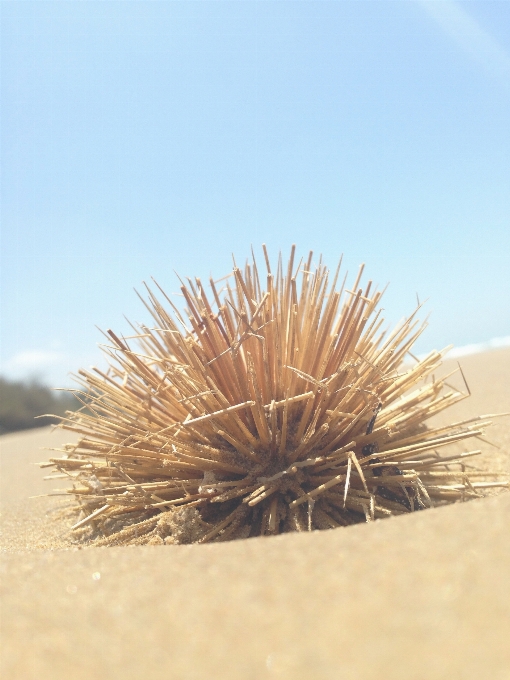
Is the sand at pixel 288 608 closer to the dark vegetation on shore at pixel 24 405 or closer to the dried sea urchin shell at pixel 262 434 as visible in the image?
the dried sea urchin shell at pixel 262 434

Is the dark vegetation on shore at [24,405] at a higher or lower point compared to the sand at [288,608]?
higher

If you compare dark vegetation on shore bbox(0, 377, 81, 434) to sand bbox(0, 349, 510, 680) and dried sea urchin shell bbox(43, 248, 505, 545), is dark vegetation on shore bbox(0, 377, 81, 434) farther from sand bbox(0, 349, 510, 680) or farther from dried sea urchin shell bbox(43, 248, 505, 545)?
sand bbox(0, 349, 510, 680)

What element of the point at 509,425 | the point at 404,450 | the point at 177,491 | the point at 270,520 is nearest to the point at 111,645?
the point at 270,520

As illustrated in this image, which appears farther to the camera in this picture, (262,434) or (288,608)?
(262,434)

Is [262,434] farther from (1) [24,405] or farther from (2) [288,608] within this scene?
(1) [24,405]

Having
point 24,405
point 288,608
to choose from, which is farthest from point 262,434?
point 24,405

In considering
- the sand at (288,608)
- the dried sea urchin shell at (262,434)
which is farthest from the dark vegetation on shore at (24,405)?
the sand at (288,608)
